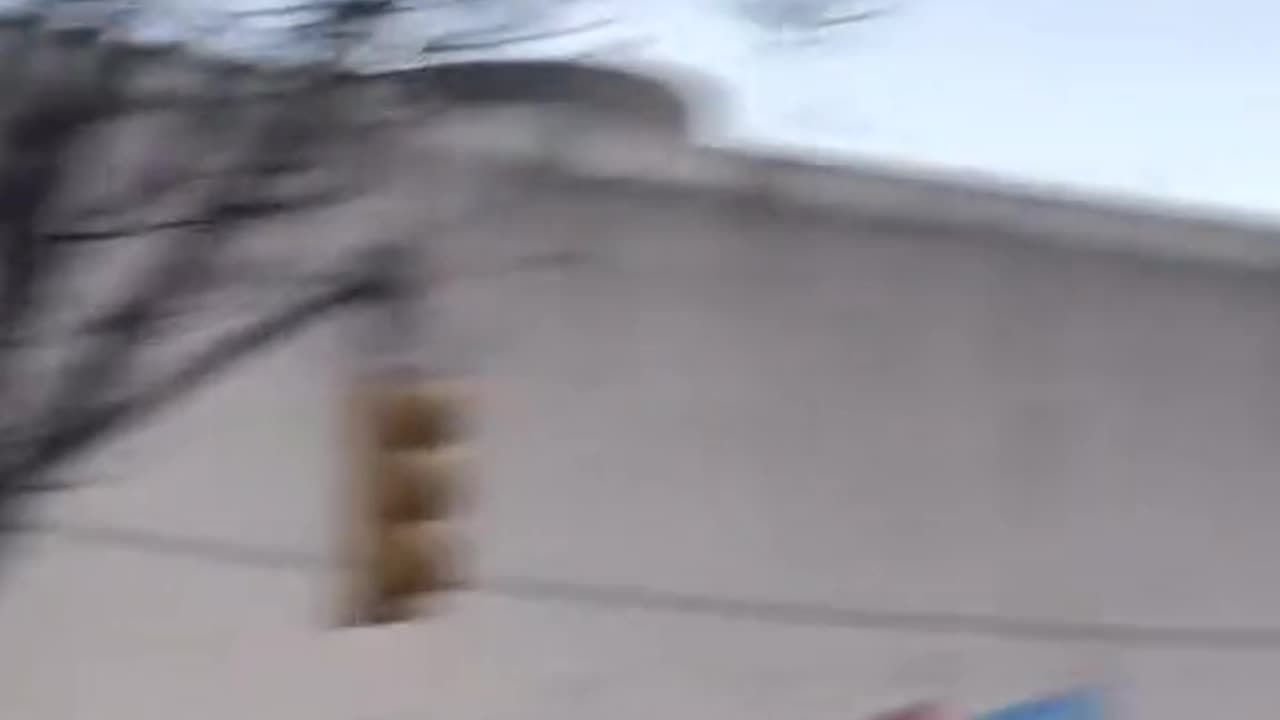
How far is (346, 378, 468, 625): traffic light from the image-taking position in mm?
8492

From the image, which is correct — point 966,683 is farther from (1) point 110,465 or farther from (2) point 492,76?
(2) point 492,76

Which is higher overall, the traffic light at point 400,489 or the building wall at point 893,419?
the traffic light at point 400,489

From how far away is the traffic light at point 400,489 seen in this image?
27.9 ft

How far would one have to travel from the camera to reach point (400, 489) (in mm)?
8602

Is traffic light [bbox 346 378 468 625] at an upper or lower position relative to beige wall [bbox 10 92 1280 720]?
upper

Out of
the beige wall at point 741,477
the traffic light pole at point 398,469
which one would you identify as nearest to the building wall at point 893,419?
the beige wall at point 741,477

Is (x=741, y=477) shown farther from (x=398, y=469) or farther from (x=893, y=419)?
(x=398, y=469)

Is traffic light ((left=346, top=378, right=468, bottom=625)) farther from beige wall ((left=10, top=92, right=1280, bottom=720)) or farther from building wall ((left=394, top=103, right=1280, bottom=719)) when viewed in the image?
building wall ((left=394, top=103, right=1280, bottom=719))

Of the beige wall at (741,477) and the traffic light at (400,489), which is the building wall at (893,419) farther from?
the traffic light at (400,489)

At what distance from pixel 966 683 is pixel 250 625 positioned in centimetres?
292

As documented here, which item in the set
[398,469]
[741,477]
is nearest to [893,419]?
[741,477]

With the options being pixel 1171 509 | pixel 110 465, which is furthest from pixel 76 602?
pixel 1171 509

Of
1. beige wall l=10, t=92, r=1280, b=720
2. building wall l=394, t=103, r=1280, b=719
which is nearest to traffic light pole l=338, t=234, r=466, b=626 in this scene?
beige wall l=10, t=92, r=1280, b=720

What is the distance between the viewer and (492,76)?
6.91 m
